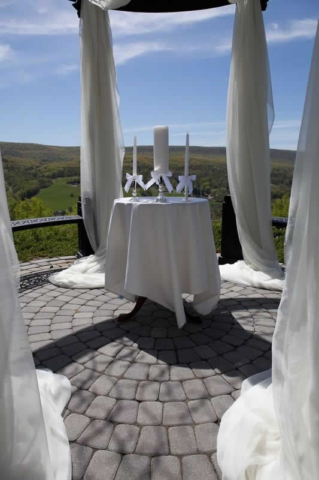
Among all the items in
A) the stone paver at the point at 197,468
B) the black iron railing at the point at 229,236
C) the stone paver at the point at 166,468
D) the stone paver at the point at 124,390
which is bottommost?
the stone paver at the point at 197,468

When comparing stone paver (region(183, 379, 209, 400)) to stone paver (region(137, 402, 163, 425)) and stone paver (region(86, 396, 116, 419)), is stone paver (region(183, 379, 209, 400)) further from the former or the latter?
stone paver (region(86, 396, 116, 419))

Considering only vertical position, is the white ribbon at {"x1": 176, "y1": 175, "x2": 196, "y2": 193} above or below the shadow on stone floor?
Answer: above

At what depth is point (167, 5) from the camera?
13.8 feet

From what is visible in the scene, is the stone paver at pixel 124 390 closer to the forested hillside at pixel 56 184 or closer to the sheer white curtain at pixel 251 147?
the sheer white curtain at pixel 251 147

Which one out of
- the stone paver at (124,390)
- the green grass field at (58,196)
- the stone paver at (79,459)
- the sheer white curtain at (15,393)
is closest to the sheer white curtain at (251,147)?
the stone paver at (124,390)

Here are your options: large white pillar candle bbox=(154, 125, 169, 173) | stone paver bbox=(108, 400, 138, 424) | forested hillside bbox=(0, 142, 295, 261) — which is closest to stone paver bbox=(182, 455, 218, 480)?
stone paver bbox=(108, 400, 138, 424)

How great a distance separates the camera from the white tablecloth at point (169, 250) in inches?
105

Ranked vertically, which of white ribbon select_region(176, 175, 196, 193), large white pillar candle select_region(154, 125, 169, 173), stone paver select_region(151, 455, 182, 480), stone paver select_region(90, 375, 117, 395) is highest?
large white pillar candle select_region(154, 125, 169, 173)

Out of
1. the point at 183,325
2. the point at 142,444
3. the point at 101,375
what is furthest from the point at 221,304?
the point at 142,444

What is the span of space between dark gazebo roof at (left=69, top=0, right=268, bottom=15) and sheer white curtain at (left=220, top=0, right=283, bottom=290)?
443mm

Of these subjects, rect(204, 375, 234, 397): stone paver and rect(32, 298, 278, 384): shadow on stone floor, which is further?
rect(32, 298, 278, 384): shadow on stone floor

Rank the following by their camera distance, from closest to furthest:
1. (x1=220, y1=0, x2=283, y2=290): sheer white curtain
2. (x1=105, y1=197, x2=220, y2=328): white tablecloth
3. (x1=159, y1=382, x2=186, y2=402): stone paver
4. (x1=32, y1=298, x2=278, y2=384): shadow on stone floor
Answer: (x1=159, y1=382, x2=186, y2=402): stone paver → (x1=32, y1=298, x2=278, y2=384): shadow on stone floor → (x1=105, y1=197, x2=220, y2=328): white tablecloth → (x1=220, y1=0, x2=283, y2=290): sheer white curtain

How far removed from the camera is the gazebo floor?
63.2 inches

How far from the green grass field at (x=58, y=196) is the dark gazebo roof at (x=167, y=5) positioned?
4.21 metres
